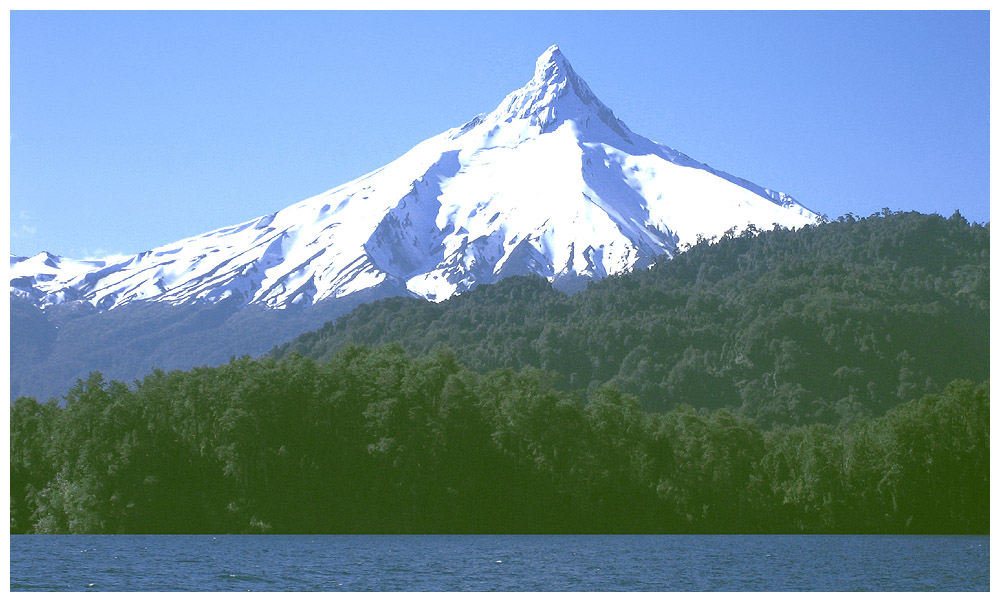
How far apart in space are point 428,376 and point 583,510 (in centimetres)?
1153

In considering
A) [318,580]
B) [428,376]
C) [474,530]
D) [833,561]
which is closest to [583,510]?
[474,530]

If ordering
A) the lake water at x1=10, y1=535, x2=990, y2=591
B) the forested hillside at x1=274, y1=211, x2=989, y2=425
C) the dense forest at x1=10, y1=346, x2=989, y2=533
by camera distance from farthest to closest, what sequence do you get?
the forested hillside at x1=274, y1=211, x2=989, y2=425, the dense forest at x1=10, y1=346, x2=989, y2=533, the lake water at x1=10, y1=535, x2=990, y2=591

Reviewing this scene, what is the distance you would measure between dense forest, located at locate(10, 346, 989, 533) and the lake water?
19.7 feet

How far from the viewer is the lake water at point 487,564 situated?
43.0m

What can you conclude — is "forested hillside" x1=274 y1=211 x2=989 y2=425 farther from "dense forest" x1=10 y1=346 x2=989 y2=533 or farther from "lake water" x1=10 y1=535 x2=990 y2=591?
"lake water" x1=10 y1=535 x2=990 y2=591

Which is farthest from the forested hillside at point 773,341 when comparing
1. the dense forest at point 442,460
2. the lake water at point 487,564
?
the lake water at point 487,564

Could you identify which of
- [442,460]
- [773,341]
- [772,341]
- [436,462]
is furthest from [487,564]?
[772,341]

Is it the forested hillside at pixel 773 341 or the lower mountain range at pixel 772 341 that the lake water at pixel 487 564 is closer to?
the forested hillside at pixel 773 341

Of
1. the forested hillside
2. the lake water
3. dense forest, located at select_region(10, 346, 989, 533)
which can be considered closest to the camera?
the lake water

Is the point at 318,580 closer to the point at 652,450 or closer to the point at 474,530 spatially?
the point at 474,530

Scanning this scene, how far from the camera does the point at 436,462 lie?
78.1 meters

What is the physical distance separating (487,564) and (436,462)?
27890 mm

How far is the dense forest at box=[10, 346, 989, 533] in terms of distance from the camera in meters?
76.6

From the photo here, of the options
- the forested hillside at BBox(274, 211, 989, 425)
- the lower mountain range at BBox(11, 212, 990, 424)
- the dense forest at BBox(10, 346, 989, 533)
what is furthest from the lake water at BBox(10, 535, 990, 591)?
the lower mountain range at BBox(11, 212, 990, 424)
